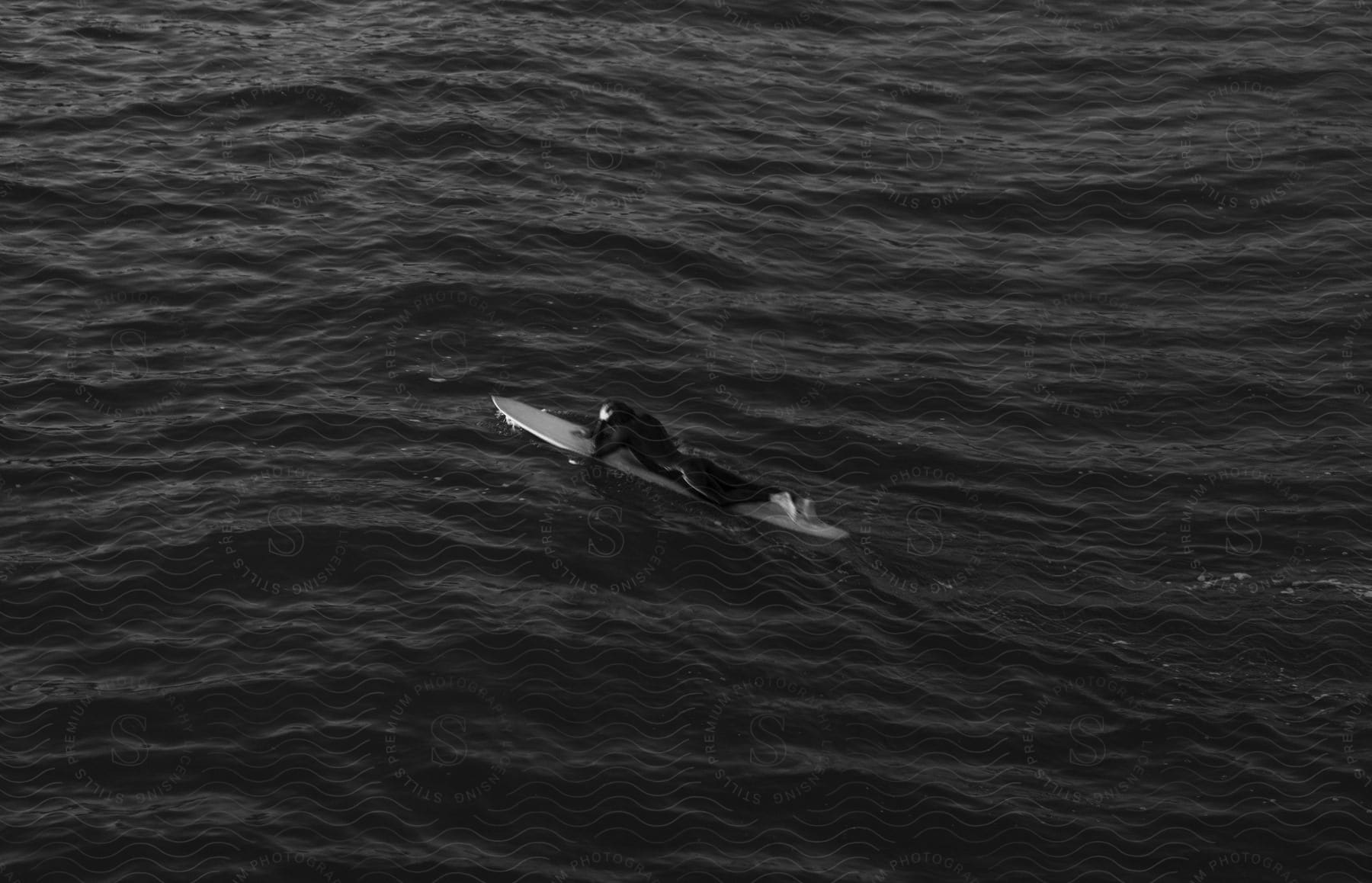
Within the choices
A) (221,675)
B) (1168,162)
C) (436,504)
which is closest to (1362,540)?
(1168,162)

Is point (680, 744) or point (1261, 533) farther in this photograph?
point (1261, 533)

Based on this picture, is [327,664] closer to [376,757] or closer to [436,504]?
[376,757]

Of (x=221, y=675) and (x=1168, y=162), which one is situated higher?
(x=1168, y=162)

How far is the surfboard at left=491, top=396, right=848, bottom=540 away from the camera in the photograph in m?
25.2

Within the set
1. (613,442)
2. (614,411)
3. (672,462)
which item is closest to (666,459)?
(672,462)

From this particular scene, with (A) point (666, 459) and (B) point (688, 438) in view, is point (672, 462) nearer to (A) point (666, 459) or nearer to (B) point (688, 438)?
(A) point (666, 459)

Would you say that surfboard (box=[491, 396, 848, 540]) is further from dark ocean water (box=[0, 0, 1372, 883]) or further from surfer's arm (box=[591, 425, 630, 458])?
dark ocean water (box=[0, 0, 1372, 883])

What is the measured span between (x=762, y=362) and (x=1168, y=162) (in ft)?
39.3

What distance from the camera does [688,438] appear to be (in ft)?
90.0

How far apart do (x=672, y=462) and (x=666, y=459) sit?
135 mm

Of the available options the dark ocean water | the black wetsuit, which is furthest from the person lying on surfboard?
the dark ocean water

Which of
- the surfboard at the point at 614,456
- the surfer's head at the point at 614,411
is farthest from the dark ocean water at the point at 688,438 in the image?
the surfer's head at the point at 614,411

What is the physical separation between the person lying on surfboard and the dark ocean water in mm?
484

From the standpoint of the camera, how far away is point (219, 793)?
20.5 meters
